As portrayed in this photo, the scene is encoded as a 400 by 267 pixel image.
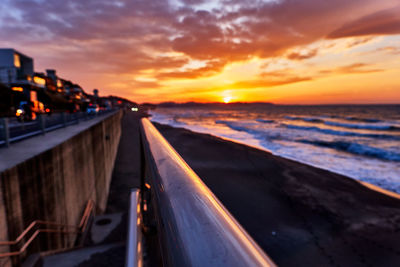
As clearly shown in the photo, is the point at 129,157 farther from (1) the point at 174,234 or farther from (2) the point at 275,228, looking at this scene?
(1) the point at 174,234

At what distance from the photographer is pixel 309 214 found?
8.95 m

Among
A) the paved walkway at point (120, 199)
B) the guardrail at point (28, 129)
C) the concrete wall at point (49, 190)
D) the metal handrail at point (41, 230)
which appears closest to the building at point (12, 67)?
the paved walkway at point (120, 199)

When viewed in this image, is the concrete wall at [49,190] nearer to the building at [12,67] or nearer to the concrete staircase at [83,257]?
the concrete staircase at [83,257]

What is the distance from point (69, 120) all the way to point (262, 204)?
1213cm

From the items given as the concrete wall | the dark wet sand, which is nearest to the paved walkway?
the concrete wall

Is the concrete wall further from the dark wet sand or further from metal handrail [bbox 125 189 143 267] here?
the dark wet sand

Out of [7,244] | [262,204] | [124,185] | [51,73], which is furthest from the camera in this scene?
[51,73]

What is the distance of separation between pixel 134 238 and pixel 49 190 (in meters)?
5.56

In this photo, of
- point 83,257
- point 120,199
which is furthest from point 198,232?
point 120,199

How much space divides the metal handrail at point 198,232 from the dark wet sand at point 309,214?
673 cm

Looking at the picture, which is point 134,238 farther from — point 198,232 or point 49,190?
point 49,190

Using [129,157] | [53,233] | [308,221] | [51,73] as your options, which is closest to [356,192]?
[308,221]

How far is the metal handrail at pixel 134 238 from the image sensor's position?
3.54ft

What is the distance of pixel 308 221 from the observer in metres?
8.41
